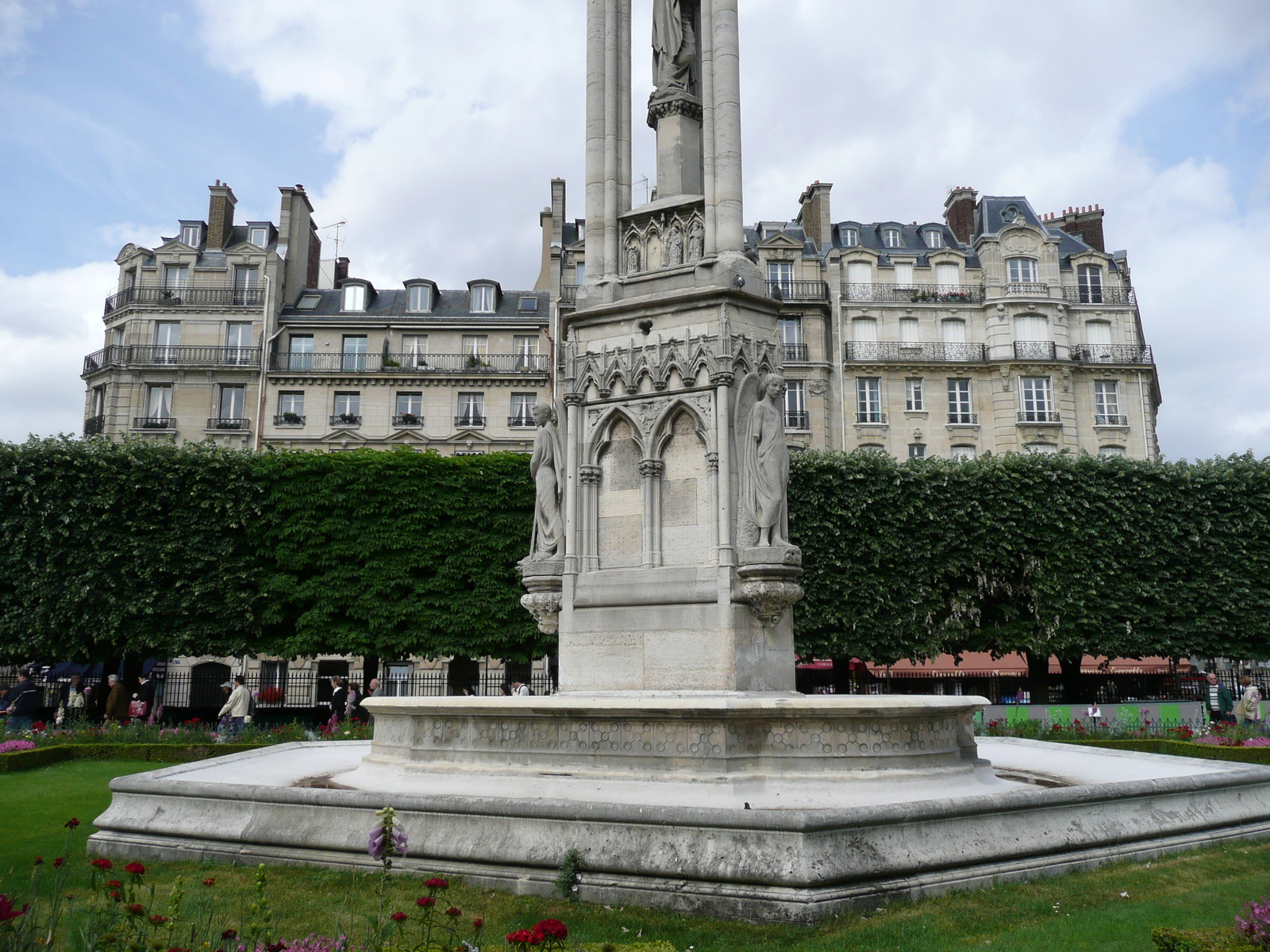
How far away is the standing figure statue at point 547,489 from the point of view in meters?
12.6

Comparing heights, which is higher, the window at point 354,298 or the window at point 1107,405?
the window at point 354,298

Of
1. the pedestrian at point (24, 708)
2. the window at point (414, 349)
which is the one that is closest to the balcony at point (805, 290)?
the window at point (414, 349)

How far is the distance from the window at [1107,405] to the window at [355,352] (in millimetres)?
33360

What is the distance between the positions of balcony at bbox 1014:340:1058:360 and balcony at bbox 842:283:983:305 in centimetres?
299

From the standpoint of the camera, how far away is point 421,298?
5188cm

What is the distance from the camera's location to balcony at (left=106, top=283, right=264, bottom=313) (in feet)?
159

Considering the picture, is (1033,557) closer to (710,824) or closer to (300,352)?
(710,824)

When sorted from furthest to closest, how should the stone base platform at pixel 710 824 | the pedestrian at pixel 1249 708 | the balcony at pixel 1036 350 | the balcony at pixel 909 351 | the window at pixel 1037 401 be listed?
1. the balcony at pixel 909 351
2. the balcony at pixel 1036 350
3. the window at pixel 1037 401
4. the pedestrian at pixel 1249 708
5. the stone base platform at pixel 710 824

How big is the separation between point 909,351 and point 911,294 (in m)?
2.85

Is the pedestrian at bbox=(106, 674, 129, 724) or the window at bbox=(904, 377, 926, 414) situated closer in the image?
the pedestrian at bbox=(106, 674, 129, 724)

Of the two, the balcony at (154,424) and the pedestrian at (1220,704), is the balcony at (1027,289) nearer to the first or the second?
the pedestrian at (1220,704)

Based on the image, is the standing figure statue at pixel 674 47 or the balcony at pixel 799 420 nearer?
the standing figure statue at pixel 674 47

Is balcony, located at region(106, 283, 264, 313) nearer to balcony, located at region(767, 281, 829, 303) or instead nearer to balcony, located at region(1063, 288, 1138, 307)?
balcony, located at region(767, 281, 829, 303)

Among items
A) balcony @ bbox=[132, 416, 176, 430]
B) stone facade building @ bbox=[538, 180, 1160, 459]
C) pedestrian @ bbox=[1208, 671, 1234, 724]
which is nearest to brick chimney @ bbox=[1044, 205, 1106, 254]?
stone facade building @ bbox=[538, 180, 1160, 459]
